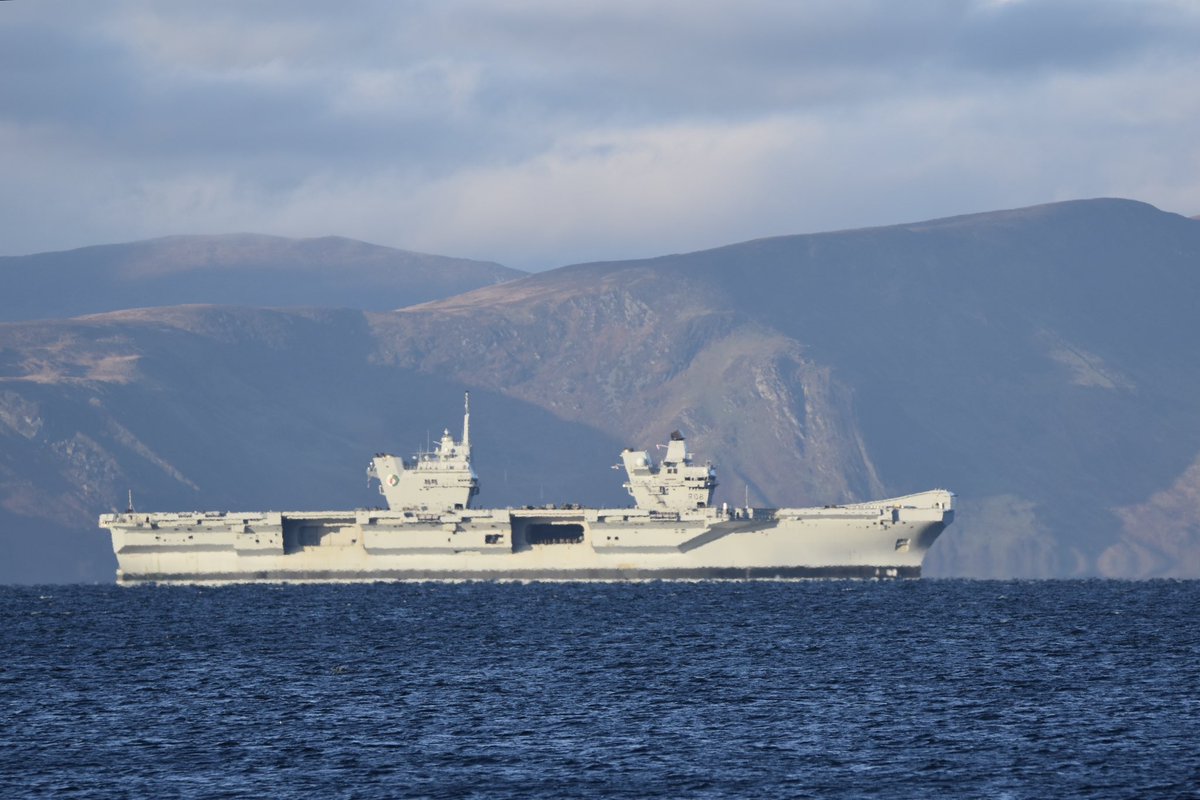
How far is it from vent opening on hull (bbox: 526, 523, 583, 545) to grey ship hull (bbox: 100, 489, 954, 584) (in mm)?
59

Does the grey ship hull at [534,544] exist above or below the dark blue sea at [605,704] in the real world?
above

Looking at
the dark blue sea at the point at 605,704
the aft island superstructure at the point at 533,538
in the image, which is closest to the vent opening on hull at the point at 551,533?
the aft island superstructure at the point at 533,538

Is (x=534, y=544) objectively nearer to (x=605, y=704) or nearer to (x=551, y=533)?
(x=551, y=533)

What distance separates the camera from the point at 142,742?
4788 centimetres

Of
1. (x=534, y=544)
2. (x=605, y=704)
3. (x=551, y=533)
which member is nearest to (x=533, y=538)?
(x=534, y=544)

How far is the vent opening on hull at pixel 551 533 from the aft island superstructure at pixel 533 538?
6 cm

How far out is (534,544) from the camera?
11294cm

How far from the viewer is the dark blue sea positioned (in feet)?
139

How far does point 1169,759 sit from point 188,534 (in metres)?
80.3

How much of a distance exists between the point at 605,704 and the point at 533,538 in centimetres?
5927

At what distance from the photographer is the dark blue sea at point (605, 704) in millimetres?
42312

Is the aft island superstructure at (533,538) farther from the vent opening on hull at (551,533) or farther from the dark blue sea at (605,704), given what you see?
the dark blue sea at (605,704)

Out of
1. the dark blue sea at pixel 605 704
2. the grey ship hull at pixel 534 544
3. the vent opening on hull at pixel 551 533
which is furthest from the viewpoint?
the vent opening on hull at pixel 551 533

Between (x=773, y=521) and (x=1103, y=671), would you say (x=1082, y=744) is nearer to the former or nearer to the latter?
(x=1103, y=671)
